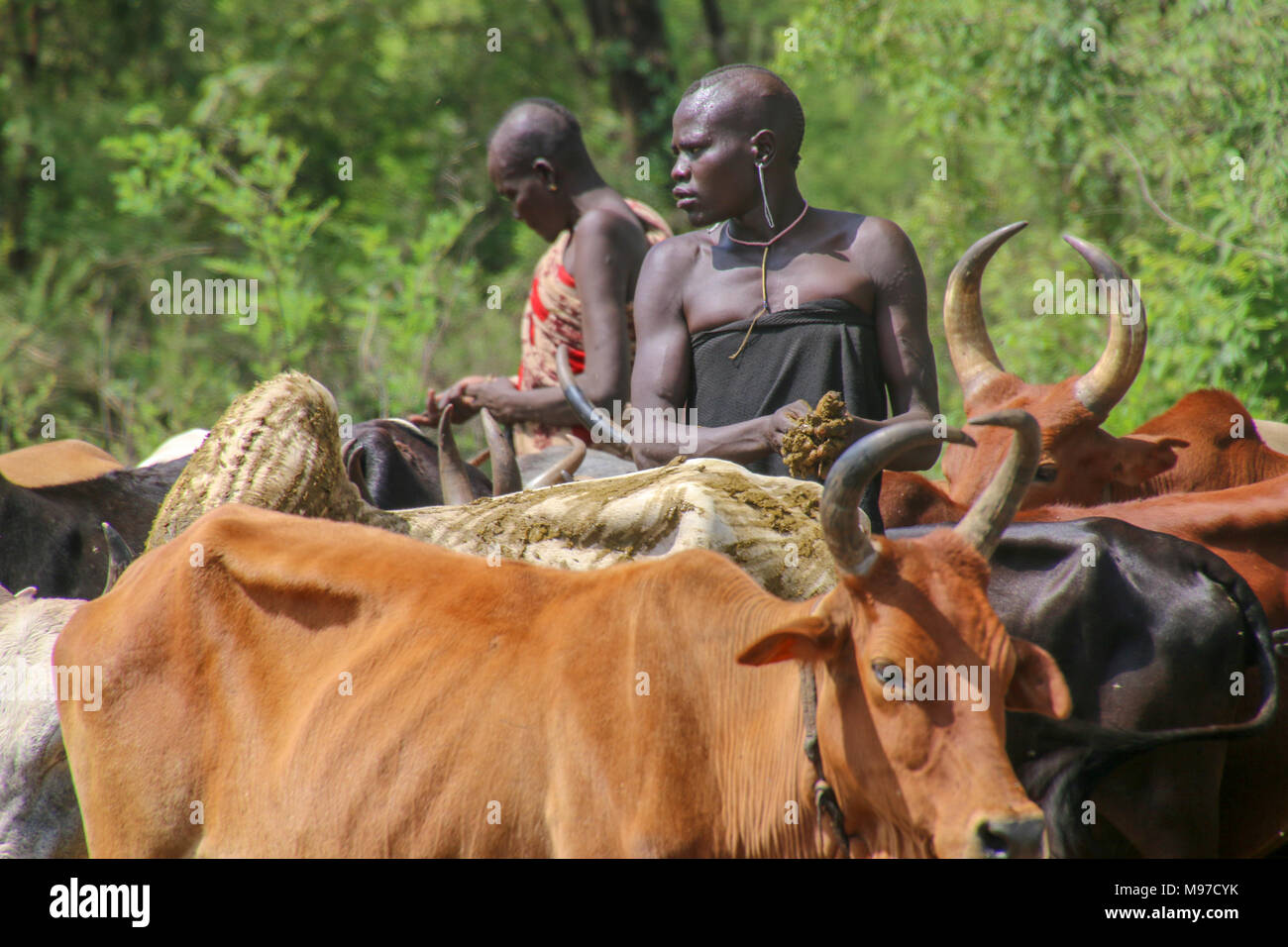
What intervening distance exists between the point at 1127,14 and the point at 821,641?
721 centimetres

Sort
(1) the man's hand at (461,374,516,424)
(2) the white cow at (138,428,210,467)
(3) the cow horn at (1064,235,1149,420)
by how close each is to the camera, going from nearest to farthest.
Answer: (3) the cow horn at (1064,235,1149,420) < (1) the man's hand at (461,374,516,424) < (2) the white cow at (138,428,210,467)

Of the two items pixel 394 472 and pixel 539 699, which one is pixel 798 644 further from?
pixel 394 472

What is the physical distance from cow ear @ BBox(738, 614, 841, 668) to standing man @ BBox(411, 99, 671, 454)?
2287 mm

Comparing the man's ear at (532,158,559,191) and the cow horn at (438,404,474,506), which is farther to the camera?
the man's ear at (532,158,559,191)

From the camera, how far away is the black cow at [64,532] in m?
4.75

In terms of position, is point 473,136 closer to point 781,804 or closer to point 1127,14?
point 1127,14

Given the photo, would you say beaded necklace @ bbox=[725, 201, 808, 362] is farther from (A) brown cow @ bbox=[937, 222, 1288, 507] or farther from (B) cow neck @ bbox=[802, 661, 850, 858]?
(B) cow neck @ bbox=[802, 661, 850, 858]

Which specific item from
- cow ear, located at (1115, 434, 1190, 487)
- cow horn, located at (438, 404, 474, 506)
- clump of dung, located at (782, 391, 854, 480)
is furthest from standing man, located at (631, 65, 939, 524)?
cow ear, located at (1115, 434, 1190, 487)

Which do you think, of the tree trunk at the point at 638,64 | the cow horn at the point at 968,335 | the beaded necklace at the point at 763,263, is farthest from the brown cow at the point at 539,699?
the tree trunk at the point at 638,64

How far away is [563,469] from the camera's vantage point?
460 cm

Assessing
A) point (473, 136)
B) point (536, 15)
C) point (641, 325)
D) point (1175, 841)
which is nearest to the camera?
point (1175, 841)

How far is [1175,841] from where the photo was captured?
3.32 metres

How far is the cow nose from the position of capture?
2385 mm
